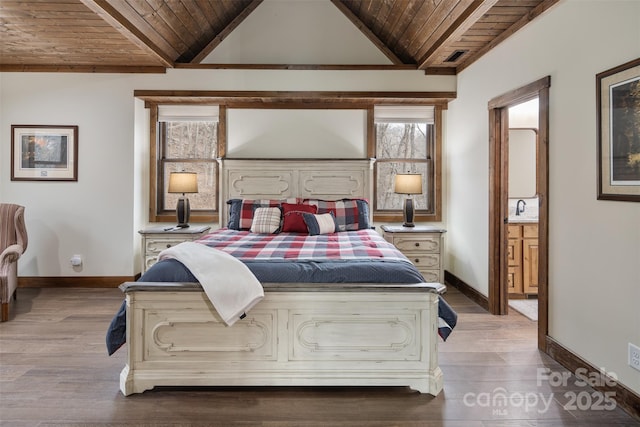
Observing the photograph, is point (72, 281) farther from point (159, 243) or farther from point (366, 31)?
point (366, 31)

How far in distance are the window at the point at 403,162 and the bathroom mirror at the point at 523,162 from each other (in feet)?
3.10

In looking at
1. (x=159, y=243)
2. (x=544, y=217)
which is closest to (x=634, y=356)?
(x=544, y=217)

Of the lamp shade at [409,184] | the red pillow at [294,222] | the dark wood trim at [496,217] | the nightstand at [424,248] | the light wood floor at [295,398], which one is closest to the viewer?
the light wood floor at [295,398]

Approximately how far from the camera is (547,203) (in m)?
2.83

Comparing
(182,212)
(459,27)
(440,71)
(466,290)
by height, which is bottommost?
(466,290)

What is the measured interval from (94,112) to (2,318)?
7.83ft

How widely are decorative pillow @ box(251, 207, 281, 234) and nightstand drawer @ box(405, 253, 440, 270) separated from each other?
1.54 meters

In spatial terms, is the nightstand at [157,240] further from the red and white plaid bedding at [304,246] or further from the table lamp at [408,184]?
the table lamp at [408,184]

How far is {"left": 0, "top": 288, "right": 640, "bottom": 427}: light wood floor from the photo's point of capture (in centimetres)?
201

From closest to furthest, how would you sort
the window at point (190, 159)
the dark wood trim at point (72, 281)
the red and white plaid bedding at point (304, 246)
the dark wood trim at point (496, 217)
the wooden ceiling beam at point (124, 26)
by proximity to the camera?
the red and white plaid bedding at point (304, 246) → the wooden ceiling beam at point (124, 26) → the dark wood trim at point (496, 217) → the dark wood trim at point (72, 281) → the window at point (190, 159)

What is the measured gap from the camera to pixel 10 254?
142 inches

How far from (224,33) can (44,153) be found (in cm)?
254

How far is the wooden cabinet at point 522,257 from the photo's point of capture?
13.8ft

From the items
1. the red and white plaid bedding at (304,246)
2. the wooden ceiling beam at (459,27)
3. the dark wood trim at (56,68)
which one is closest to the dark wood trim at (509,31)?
the wooden ceiling beam at (459,27)
